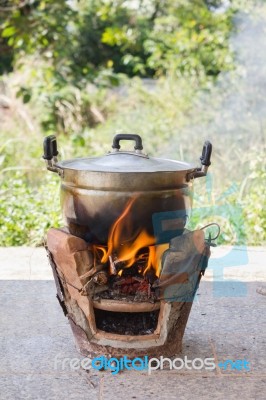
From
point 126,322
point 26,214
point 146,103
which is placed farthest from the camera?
point 146,103

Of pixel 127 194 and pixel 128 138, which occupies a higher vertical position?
A: pixel 128 138

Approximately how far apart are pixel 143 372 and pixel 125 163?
74 centimetres

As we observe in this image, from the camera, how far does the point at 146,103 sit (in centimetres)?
800

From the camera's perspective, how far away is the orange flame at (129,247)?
6.75 feet

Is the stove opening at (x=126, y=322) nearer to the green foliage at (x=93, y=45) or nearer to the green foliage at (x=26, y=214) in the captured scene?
the green foliage at (x=26, y=214)

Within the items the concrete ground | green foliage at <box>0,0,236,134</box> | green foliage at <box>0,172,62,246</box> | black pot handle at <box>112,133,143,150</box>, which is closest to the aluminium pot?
black pot handle at <box>112,133,143,150</box>

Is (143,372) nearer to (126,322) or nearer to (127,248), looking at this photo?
(126,322)

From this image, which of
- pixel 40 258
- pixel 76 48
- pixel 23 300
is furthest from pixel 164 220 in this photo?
pixel 76 48

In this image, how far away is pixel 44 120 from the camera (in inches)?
320

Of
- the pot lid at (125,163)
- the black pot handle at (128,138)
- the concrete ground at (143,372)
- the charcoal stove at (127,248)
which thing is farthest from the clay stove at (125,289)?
the black pot handle at (128,138)

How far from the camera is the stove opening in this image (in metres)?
2.31

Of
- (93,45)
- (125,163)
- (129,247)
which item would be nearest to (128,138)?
(125,163)

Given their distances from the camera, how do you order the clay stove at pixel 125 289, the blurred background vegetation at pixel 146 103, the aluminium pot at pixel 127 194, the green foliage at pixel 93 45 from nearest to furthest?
the aluminium pot at pixel 127 194, the clay stove at pixel 125 289, the blurred background vegetation at pixel 146 103, the green foliage at pixel 93 45

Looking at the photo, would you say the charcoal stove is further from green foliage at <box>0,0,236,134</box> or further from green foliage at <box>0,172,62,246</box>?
green foliage at <box>0,0,236,134</box>
